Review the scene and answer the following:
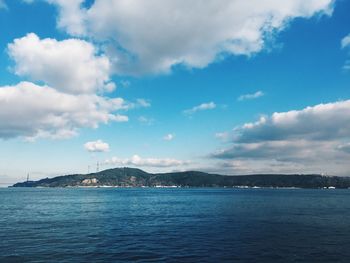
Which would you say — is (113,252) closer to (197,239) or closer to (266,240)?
(197,239)

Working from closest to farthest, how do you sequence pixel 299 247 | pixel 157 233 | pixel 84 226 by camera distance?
pixel 299 247
pixel 157 233
pixel 84 226

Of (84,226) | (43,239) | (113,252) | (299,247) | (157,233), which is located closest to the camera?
(113,252)

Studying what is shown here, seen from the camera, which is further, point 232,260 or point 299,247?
point 299,247

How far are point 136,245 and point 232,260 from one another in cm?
1768

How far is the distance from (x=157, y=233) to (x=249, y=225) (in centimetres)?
2459

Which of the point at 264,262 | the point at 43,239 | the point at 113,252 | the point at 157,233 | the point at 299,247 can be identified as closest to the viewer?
the point at 264,262

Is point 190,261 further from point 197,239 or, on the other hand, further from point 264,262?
point 197,239

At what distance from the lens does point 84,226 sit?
7725cm

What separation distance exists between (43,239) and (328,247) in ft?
162

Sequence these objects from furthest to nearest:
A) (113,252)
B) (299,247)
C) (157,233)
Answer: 1. (157,233)
2. (299,247)
3. (113,252)

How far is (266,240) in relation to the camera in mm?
59188

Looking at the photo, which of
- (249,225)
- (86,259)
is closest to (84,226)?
(86,259)

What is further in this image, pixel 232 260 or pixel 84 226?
pixel 84 226

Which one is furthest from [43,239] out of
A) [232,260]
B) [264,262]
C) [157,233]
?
[264,262]
